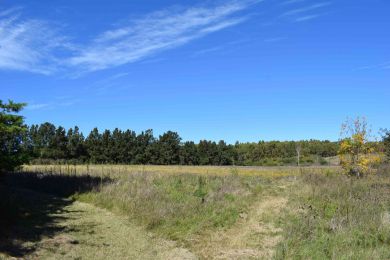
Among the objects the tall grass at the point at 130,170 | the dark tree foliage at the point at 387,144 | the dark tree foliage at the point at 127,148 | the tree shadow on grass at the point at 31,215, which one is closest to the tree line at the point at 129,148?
the dark tree foliage at the point at 127,148

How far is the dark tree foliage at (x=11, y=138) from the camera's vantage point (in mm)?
9984

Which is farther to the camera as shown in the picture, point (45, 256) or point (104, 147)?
point (104, 147)

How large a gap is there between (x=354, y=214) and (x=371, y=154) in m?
13.6

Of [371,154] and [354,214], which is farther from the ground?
[371,154]

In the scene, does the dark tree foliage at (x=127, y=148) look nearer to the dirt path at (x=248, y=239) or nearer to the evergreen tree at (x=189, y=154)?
the evergreen tree at (x=189, y=154)

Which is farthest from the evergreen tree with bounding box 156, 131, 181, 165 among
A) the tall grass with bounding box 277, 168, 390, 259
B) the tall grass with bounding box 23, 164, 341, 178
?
the tall grass with bounding box 277, 168, 390, 259

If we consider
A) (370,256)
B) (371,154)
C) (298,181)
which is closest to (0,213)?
(370,256)

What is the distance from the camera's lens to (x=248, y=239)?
36.0 ft

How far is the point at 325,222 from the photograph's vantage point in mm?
10930

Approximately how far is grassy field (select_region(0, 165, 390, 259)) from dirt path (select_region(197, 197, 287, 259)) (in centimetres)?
2

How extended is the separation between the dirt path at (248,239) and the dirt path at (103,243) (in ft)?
2.40

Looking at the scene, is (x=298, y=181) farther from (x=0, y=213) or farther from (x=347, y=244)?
(x=0, y=213)

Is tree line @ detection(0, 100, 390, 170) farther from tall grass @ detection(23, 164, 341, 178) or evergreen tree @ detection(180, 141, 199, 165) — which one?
tall grass @ detection(23, 164, 341, 178)

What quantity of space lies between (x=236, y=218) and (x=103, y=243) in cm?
413
